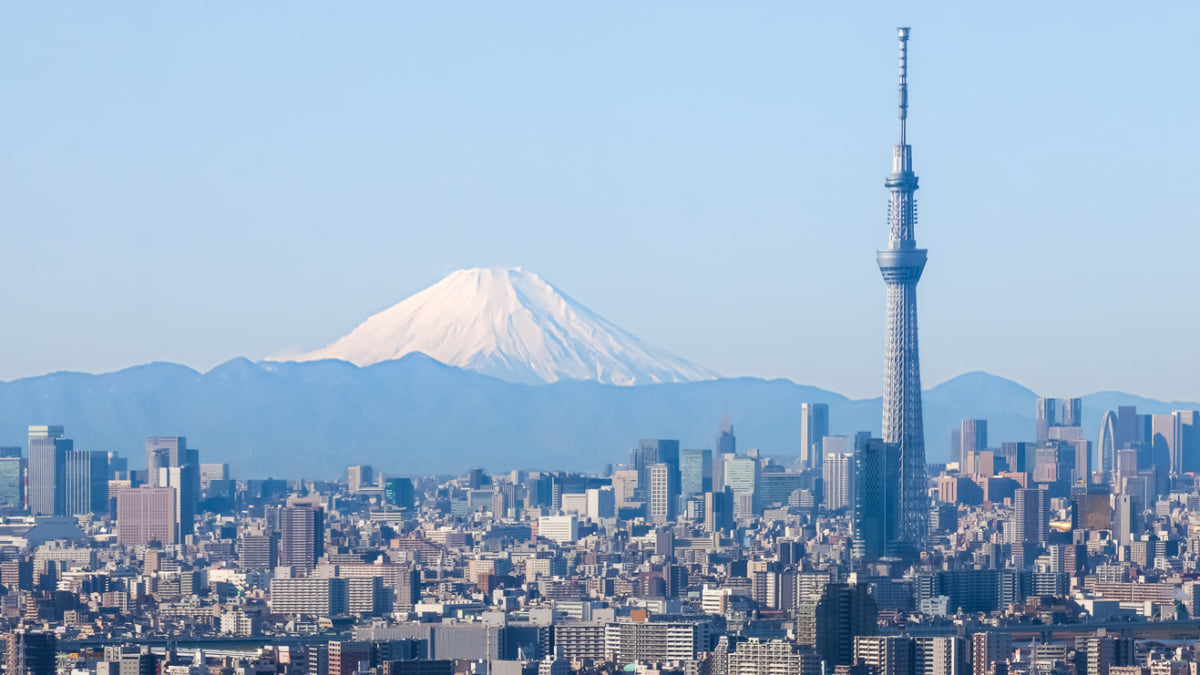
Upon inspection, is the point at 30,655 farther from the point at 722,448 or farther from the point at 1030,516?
the point at 722,448

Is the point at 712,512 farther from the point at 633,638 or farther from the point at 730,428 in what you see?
the point at 633,638

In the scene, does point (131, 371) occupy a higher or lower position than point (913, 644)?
higher

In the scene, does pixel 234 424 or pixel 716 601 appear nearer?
pixel 716 601

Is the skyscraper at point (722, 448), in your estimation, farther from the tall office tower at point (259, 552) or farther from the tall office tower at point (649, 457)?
the tall office tower at point (259, 552)

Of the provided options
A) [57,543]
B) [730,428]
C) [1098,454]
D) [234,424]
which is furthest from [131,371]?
[57,543]

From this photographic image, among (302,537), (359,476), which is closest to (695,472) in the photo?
(359,476)

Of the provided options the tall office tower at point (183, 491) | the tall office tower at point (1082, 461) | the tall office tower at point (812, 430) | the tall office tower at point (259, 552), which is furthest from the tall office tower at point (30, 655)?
the tall office tower at point (812, 430)

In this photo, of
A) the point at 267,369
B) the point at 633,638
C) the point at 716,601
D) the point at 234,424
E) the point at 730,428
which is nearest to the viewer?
the point at 633,638

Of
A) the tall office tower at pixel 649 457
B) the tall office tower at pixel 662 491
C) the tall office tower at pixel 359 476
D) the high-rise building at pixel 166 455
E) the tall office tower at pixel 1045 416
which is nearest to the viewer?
the tall office tower at pixel 662 491

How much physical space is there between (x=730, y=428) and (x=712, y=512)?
139 feet

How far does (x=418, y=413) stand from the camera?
190m

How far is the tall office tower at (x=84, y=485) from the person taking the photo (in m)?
124

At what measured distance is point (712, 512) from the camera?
391 ft

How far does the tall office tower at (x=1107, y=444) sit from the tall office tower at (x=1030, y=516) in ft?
76.6
